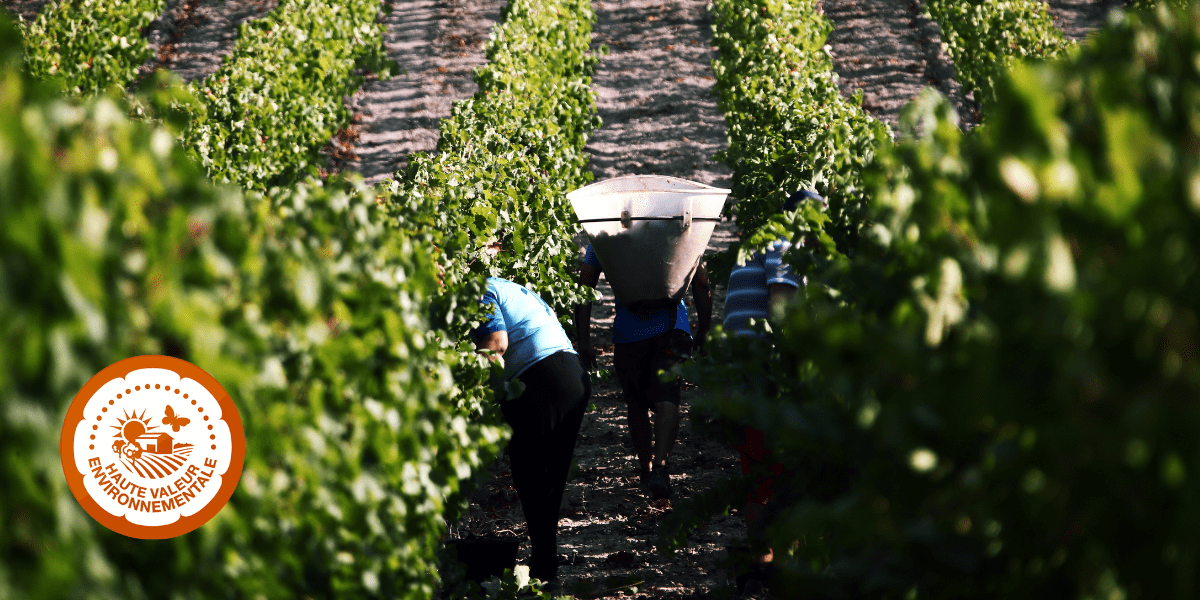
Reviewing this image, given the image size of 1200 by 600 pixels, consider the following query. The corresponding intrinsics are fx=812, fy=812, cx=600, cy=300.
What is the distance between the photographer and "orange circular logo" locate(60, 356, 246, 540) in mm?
1553

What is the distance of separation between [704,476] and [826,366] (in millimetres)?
4081

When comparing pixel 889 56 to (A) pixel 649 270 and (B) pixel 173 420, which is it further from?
(B) pixel 173 420

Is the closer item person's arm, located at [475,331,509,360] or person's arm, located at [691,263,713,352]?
person's arm, located at [475,331,509,360]

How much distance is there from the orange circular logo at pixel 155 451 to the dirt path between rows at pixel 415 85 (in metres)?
8.28

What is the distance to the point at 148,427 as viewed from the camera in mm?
1724

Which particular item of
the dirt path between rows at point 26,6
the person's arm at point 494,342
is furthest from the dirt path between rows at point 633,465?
the dirt path between rows at point 26,6

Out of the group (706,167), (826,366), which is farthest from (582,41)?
(826,366)

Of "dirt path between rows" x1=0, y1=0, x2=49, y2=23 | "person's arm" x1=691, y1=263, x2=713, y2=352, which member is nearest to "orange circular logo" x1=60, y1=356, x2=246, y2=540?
"person's arm" x1=691, y1=263, x2=713, y2=352

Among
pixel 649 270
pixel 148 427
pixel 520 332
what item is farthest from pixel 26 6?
pixel 148 427

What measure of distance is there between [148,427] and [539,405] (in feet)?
7.74

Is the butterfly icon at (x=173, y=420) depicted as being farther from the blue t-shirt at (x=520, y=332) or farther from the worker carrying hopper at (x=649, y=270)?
the worker carrying hopper at (x=649, y=270)

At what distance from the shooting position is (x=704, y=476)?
17.9 ft

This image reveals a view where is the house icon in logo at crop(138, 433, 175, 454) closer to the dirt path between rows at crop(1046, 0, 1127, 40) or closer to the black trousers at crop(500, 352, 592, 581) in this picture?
the black trousers at crop(500, 352, 592, 581)

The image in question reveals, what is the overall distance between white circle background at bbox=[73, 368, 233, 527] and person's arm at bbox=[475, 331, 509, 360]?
6.88 ft
